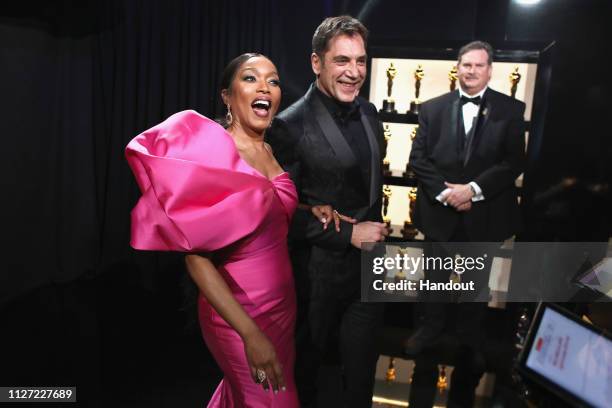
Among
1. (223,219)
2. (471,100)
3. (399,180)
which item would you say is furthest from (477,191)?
(223,219)

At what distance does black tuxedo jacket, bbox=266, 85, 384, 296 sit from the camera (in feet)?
6.96

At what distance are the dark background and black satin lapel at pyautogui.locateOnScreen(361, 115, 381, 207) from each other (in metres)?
1.56

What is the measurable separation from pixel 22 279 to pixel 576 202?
4.20m

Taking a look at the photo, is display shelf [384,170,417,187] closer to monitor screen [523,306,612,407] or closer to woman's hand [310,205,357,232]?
woman's hand [310,205,357,232]

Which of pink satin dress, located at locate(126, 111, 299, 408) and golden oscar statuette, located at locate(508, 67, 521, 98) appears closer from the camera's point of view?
pink satin dress, located at locate(126, 111, 299, 408)

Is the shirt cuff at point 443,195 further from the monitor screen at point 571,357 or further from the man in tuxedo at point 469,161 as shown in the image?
the monitor screen at point 571,357

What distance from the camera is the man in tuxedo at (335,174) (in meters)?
2.12

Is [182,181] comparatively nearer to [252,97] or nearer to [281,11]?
[252,97]

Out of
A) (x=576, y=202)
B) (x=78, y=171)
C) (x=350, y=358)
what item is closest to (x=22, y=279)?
(x=78, y=171)

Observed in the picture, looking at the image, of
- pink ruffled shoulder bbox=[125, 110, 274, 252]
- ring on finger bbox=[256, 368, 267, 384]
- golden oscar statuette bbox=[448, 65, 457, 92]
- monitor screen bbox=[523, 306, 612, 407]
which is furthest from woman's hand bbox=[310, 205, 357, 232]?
golden oscar statuette bbox=[448, 65, 457, 92]

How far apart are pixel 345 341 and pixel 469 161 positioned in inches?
56.3

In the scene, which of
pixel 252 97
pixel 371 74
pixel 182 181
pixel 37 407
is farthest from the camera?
pixel 371 74

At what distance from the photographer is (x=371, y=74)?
12.2 ft

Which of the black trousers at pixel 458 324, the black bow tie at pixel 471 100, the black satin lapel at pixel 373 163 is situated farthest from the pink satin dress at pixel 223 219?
the black bow tie at pixel 471 100
